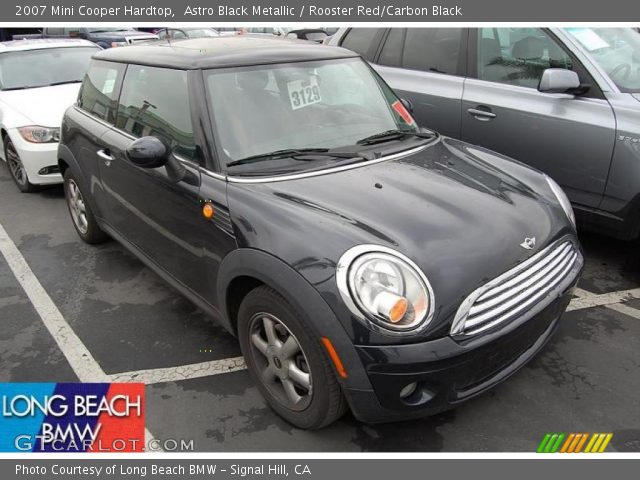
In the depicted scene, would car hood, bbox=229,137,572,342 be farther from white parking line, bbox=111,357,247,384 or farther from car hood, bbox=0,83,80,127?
car hood, bbox=0,83,80,127

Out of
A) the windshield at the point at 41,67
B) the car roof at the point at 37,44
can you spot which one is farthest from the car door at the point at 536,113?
the car roof at the point at 37,44

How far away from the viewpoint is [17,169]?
5.88 meters

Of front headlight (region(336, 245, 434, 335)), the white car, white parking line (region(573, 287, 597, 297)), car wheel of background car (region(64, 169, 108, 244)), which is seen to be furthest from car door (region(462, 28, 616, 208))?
the white car

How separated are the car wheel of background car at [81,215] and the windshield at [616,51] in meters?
4.06

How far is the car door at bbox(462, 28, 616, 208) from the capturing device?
143 inches

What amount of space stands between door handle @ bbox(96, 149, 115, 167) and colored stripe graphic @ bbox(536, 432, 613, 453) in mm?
3034

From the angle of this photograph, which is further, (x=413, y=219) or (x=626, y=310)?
(x=626, y=310)

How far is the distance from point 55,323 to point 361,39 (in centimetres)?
377

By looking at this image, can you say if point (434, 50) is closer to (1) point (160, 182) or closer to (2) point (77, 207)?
(1) point (160, 182)

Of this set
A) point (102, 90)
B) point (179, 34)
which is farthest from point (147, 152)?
point (179, 34)

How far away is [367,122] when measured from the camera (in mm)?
3143

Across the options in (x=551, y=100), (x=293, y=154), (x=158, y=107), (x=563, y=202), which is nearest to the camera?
(x=293, y=154)

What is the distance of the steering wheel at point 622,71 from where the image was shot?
146 inches
